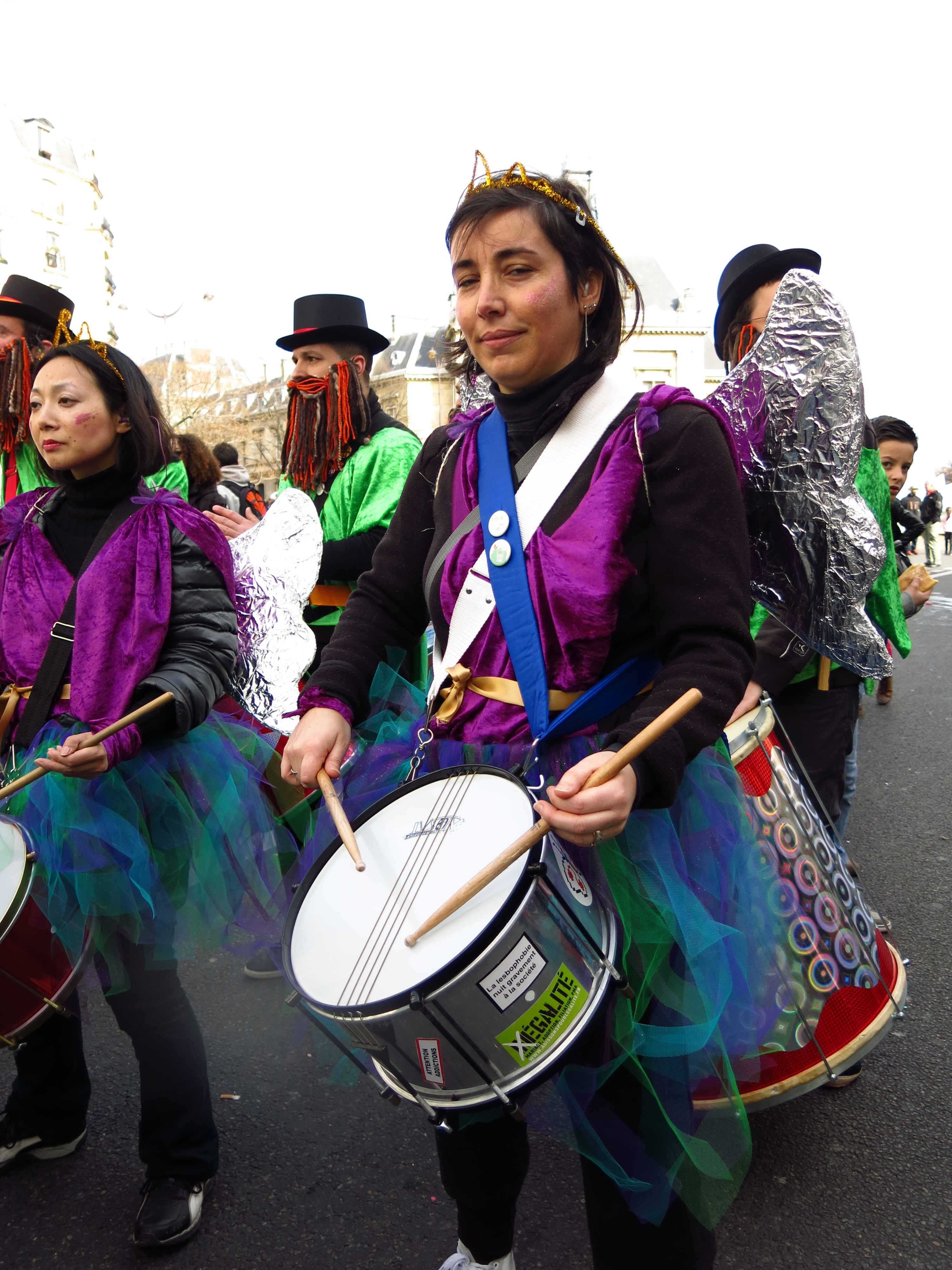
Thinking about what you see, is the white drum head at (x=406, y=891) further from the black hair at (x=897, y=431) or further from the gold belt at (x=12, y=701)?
the black hair at (x=897, y=431)

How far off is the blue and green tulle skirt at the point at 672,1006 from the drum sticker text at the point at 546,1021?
9cm

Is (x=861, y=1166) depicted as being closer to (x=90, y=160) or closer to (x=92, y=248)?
(x=92, y=248)

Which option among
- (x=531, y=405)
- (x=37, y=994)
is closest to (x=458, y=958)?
(x=531, y=405)

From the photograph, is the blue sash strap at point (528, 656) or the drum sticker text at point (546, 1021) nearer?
the drum sticker text at point (546, 1021)

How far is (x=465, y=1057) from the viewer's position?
4.17 feet

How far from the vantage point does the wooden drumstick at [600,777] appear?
1174 mm

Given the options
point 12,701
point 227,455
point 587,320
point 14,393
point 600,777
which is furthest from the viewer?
point 227,455

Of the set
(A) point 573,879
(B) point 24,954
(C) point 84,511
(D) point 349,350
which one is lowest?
(B) point 24,954

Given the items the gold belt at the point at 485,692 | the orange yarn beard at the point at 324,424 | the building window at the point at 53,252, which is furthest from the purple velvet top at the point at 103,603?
the building window at the point at 53,252

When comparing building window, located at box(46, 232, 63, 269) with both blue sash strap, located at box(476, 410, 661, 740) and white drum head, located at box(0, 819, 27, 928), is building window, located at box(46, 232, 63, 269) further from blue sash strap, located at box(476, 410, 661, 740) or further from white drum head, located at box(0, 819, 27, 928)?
blue sash strap, located at box(476, 410, 661, 740)

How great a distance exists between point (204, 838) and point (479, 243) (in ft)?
4.73

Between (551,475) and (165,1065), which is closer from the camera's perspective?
(551,475)

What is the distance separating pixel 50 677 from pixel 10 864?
468 mm

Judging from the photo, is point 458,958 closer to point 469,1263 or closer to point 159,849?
point 469,1263
